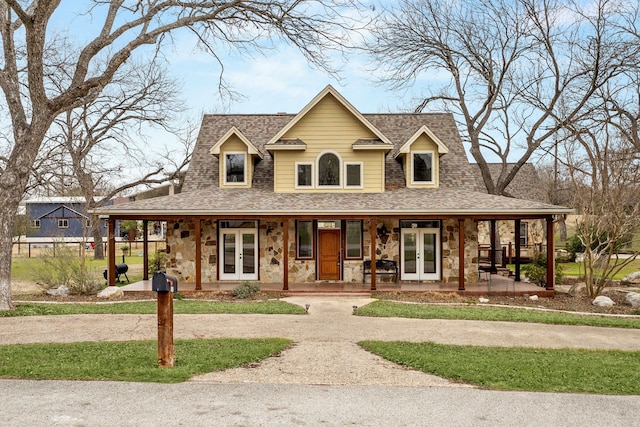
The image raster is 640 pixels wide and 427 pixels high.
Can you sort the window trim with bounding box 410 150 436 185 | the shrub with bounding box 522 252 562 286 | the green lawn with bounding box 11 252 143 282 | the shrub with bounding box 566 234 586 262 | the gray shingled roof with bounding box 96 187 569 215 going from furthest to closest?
1. the shrub with bounding box 566 234 586 262
2. the green lawn with bounding box 11 252 143 282
3. the window trim with bounding box 410 150 436 185
4. the shrub with bounding box 522 252 562 286
5. the gray shingled roof with bounding box 96 187 569 215

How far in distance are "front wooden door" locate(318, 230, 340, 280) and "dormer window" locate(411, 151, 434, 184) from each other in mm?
3846

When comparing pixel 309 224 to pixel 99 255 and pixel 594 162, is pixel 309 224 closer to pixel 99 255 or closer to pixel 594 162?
pixel 594 162

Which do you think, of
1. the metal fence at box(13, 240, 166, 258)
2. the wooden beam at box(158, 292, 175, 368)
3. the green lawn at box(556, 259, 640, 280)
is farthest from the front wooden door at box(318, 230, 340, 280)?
the metal fence at box(13, 240, 166, 258)

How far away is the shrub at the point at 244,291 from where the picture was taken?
55.3ft

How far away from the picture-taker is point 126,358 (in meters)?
8.41

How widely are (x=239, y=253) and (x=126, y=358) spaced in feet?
37.5

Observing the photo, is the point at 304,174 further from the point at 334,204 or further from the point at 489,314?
the point at 489,314

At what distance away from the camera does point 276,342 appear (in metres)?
9.94

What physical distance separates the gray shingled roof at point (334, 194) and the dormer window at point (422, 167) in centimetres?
56

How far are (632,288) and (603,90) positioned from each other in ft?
30.5

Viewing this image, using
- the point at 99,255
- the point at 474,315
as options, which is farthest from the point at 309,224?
the point at 99,255

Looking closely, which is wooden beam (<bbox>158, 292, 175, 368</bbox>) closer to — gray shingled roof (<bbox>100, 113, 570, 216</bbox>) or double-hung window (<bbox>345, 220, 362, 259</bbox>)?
gray shingled roof (<bbox>100, 113, 570, 216</bbox>)

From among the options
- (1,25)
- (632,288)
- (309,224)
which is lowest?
(632,288)

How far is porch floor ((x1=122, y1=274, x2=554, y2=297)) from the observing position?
17.8 metres
